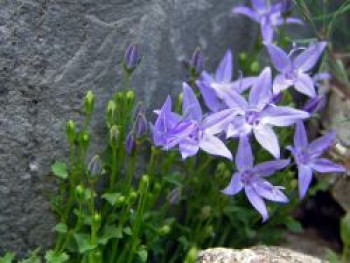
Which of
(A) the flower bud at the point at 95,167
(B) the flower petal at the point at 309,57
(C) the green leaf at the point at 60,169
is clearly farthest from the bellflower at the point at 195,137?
(B) the flower petal at the point at 309,57

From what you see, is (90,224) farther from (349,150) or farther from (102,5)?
(349,150)

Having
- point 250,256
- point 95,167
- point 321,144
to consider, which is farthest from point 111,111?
point 321,144

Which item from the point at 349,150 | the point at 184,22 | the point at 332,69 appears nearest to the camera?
the point at 184,22

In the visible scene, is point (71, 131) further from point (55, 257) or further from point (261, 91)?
point (261, 91)

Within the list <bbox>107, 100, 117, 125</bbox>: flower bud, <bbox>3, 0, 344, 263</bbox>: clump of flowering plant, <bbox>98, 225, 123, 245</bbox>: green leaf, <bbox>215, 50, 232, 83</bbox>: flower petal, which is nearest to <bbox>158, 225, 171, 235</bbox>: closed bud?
<bbox>3, 0, 344, 263</bbox>: clump of flowering plant

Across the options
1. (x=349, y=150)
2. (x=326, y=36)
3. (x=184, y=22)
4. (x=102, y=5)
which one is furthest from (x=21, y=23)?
(x=349, y=150)

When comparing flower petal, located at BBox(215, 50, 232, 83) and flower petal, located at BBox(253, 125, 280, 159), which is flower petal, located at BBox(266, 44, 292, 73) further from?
flower petal, located at BBox(253, 125, 280, 159)
